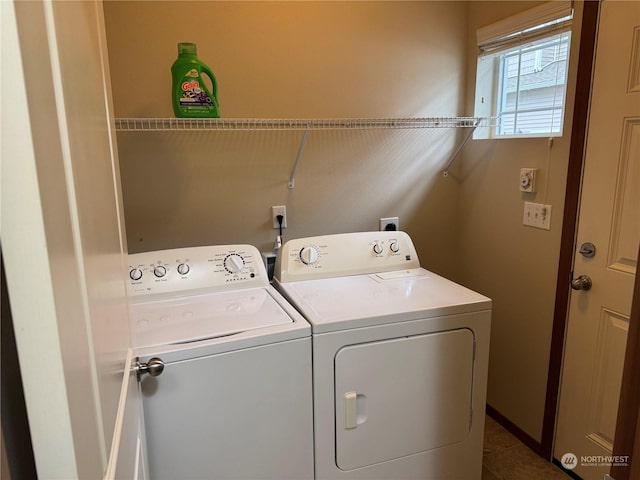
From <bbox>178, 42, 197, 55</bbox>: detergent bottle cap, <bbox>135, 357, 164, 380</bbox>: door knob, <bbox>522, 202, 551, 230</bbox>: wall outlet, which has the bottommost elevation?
<bbox>135, 357, 164, 380</bbox>: door knob

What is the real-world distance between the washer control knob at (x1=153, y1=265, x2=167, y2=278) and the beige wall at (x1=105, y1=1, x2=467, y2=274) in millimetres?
325

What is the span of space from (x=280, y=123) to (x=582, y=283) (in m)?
1.44

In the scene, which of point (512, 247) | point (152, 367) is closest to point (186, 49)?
point (152, 367)

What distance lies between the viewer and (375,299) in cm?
168

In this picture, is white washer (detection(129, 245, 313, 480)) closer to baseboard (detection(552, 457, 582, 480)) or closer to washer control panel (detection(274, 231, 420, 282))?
washer control panel (detection(274, 231, 420, 282))

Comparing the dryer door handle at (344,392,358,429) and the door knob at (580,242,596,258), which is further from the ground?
the door knob at (580,242,596,258)

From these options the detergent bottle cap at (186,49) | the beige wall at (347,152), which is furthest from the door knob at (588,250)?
the detergent bottle cap at (186,49)

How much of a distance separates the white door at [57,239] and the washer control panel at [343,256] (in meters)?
1.23

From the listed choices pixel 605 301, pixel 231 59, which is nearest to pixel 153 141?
pixel 231 59

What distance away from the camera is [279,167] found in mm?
2143

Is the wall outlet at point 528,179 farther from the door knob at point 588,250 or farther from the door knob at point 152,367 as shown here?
the door knob at point 152,367

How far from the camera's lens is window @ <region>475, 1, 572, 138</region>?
1.88 meters

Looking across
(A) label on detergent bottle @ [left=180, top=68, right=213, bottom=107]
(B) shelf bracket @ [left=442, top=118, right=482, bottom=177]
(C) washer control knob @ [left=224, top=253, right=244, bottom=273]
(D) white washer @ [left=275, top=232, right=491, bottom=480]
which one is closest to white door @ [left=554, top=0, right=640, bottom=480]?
(D) white washer @ [left=275, top=232, right=491, bottom=480]

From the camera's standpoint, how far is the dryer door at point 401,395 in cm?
153
